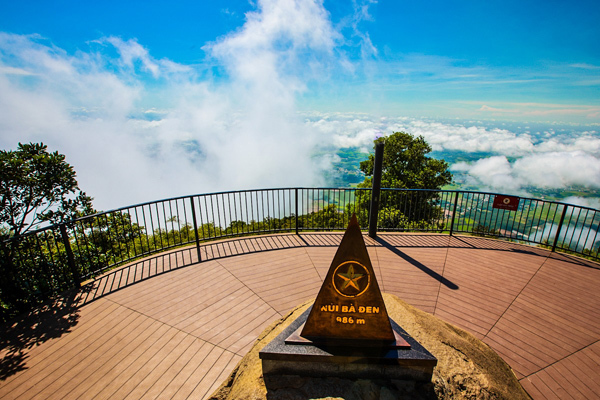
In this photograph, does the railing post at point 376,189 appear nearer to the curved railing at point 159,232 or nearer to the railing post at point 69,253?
the curved railing at point 159,232

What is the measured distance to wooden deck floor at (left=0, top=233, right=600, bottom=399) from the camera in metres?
2.96

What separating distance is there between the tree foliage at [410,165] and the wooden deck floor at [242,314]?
22.7 metres

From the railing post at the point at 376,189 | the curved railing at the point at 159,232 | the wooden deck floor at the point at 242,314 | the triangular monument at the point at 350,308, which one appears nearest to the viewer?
the triangular monument at the point at 350,308

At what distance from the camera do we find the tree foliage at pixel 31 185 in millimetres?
4965

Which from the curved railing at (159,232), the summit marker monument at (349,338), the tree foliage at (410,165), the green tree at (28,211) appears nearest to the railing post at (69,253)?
the curved railing at (159,232)

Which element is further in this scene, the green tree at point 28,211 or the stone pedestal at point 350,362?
the green tree at point 28,211

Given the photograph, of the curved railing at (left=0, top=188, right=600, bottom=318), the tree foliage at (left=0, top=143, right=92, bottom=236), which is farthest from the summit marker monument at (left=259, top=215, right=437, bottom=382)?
the tree foliage at (left=0, top=143, right=92, bottom=236)

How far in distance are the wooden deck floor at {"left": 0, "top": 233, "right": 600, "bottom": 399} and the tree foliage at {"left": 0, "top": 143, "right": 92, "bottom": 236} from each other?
2.25 m

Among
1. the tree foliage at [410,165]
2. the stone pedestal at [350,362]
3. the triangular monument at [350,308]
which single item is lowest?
the tree foliage at [410,165]

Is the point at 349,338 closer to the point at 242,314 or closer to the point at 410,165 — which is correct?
the point at 242,314

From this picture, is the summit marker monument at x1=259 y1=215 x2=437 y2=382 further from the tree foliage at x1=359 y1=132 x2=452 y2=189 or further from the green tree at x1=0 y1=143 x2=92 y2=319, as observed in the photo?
the tree foliage at x1=359 y1=132 x2=452 y2=189

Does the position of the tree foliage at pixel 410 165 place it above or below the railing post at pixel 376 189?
below

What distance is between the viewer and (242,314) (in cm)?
394

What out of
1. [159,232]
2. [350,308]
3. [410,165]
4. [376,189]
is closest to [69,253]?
[159,232]
